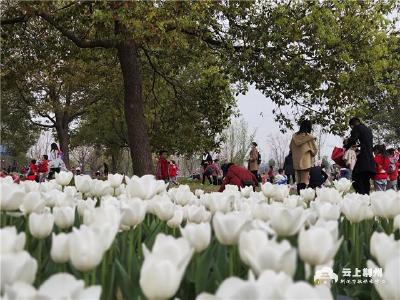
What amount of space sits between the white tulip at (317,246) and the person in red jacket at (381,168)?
12.9 metres

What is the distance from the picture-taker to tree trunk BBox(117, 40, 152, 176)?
13477 millimetres

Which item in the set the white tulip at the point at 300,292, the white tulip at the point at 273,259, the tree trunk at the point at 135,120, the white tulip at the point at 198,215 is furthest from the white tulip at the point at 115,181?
the tree trunk at the point at 135,120

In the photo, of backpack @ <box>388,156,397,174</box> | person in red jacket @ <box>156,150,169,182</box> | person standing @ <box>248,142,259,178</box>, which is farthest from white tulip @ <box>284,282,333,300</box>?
person standing @ <box>248,142,259,178</box>

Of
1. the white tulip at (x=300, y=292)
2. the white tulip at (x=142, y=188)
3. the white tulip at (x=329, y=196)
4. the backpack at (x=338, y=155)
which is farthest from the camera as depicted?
the backpack at (x=338, y=155)

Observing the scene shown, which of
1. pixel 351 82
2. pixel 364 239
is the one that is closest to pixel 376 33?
pixel 351 82

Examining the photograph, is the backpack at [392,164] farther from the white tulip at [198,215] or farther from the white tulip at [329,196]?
the white tulip at [198,215]

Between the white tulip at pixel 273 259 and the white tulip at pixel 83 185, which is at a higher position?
the white tulip at pixel 83 185

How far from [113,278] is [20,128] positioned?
3450 cm

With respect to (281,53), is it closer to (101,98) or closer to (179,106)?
(179,106)

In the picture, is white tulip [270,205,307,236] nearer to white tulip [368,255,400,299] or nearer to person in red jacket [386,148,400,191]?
white tulip [368,255,400,299]

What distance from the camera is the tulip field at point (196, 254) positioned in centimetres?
Answer: 117

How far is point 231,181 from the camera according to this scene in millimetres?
8383

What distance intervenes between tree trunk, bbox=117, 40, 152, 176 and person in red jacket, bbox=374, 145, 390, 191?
5.72 meters

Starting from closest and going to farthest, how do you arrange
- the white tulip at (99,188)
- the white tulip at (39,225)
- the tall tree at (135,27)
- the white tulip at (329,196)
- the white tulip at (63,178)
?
the white tulip at (39,225) → the white tulip at (329,196) → the white tulip at (99,188) → the white tulip at (63,178) → the tall tree at (135,27)
